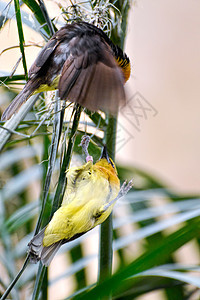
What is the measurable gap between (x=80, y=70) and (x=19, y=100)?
4cm

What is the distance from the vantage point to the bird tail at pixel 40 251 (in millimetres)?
216

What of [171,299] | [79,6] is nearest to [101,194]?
[79,6]

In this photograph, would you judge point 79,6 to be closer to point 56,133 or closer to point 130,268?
point 56,133

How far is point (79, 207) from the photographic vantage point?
9.1 inches

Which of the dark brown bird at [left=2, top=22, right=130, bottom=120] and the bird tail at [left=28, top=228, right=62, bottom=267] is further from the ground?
the dark brown bird at [left=2, top=22, right=130, bottom=120]

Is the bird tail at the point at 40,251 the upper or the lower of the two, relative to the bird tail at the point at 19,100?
lower

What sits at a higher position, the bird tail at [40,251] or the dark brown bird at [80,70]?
the dark brown bird at [80,70]

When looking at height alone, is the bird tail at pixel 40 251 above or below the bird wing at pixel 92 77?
below

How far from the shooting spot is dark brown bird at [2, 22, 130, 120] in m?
0.20

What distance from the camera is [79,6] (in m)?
0.32

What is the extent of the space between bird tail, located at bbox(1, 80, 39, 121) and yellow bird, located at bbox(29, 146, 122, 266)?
0.05 metres

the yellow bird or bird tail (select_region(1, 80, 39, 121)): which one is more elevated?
bird tail (select_region(1, 80, 39, 121))

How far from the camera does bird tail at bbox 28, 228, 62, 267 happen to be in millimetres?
216

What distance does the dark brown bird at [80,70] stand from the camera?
0.67 ft
